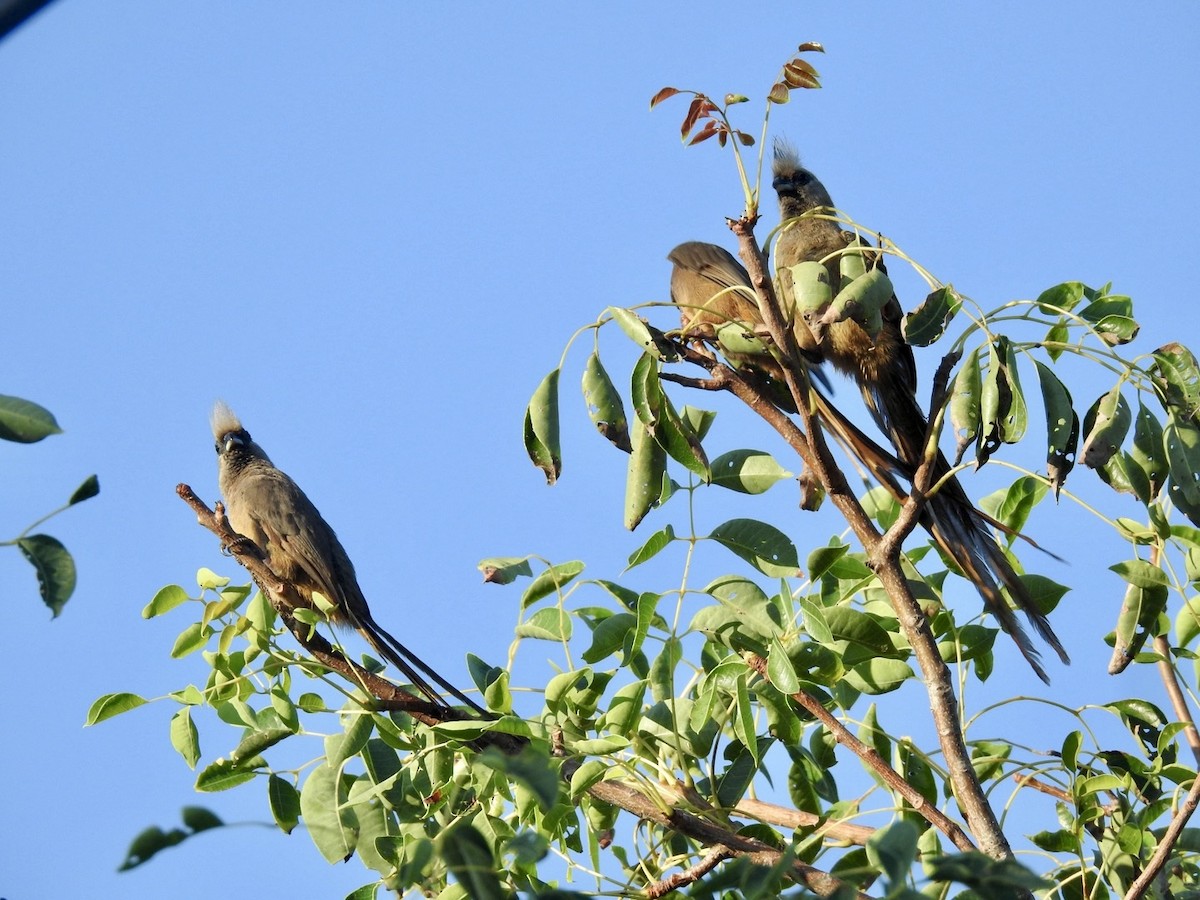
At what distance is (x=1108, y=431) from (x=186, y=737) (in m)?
1.79

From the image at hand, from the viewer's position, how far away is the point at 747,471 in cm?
248

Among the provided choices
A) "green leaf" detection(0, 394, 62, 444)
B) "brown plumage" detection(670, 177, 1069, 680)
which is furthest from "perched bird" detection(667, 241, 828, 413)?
"green leaf" detection(0, 394, 62, 444)

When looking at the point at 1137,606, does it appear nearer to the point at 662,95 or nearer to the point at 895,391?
the point at 662,95

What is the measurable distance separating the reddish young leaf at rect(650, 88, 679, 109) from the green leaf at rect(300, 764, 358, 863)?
141 cm

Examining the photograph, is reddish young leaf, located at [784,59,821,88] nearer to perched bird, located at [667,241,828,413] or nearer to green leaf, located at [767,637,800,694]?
perched bird, located at [667,241,828,413]

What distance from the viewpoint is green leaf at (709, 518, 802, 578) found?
2396mm

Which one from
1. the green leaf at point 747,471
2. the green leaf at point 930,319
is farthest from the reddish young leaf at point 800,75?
the green leaf at point 747,471

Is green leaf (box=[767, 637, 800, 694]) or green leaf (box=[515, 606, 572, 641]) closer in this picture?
green leaf (box=[767, 637, 800, 694])

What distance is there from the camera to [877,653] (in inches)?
94.0


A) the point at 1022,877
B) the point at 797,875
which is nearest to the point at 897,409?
the point at 797,875

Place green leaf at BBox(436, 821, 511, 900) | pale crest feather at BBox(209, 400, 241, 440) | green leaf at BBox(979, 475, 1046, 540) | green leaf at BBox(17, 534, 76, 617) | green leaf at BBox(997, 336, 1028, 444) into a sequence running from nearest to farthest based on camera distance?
green leaf at BBox(436, 821, 511, 900) < green leaf at BBox(17, 534, 76, 617) < green leaf at BBox(997, 336, 1028, 444) < green leaf at BBox(979, 475, 1046, 540) < pale crest feather at BBox(209, 400, 241, 440)

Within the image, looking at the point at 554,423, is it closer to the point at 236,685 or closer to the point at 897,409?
the point at 236,685

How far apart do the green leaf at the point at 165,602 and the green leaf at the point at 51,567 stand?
0.87 meters

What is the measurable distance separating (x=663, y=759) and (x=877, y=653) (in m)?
0.47
